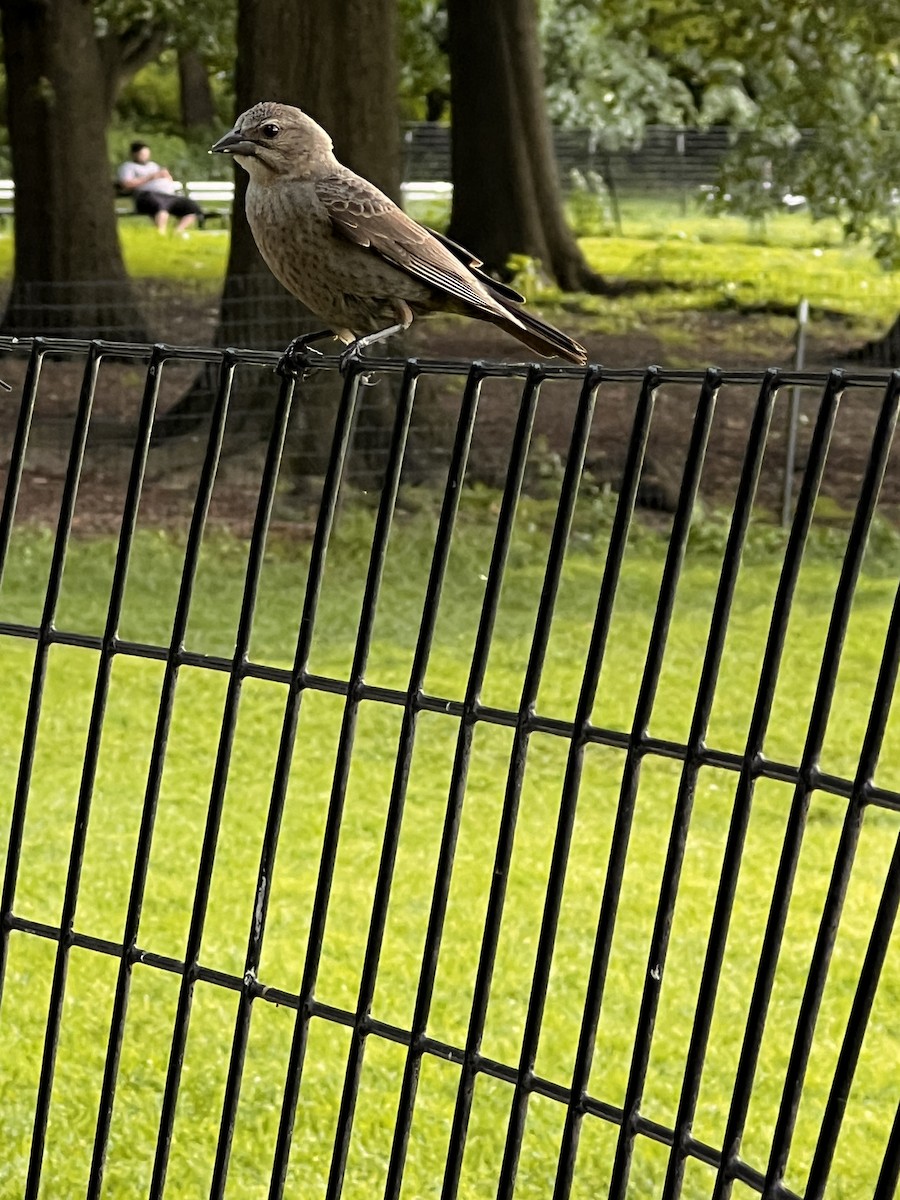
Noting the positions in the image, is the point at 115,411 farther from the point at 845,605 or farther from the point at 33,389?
the point at 845,605

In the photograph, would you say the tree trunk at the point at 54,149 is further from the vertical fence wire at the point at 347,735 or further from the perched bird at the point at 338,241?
the vertical fence wire at the point at 347,735

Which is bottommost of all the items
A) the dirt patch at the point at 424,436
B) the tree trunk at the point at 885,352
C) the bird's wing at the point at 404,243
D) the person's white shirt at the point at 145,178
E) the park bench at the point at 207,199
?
the park bench at the point at 207,199

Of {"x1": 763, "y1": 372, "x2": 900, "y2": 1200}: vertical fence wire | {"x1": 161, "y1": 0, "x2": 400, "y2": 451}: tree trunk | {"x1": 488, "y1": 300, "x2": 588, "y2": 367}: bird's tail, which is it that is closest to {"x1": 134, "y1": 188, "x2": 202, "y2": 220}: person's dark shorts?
{"x1": 161, "y1": 0, "x2": 400, "y2": 451}: tree trunk

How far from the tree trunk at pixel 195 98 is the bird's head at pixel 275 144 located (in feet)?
138

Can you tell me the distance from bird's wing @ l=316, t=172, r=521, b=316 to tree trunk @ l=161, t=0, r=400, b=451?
8133 millimetres

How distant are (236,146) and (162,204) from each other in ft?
99.1

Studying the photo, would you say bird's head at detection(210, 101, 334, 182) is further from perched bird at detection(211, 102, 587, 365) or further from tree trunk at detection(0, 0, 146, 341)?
tree trunk at detection(0, 0, 146, 341)

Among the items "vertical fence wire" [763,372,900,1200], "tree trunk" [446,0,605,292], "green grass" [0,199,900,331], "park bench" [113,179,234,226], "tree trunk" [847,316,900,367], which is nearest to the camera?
"vertical fence wire" [763,372,900,1200]

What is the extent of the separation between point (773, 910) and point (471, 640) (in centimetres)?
789

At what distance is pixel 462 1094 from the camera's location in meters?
2.79

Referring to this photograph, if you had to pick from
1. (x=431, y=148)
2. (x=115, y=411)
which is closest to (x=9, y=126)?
(x=115, y=411)

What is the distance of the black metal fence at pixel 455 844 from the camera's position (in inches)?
102

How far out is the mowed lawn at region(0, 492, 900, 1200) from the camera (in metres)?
5.23

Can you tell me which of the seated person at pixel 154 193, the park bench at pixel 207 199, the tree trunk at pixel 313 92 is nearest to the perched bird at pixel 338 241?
the tree trunk at pixel 313 92
